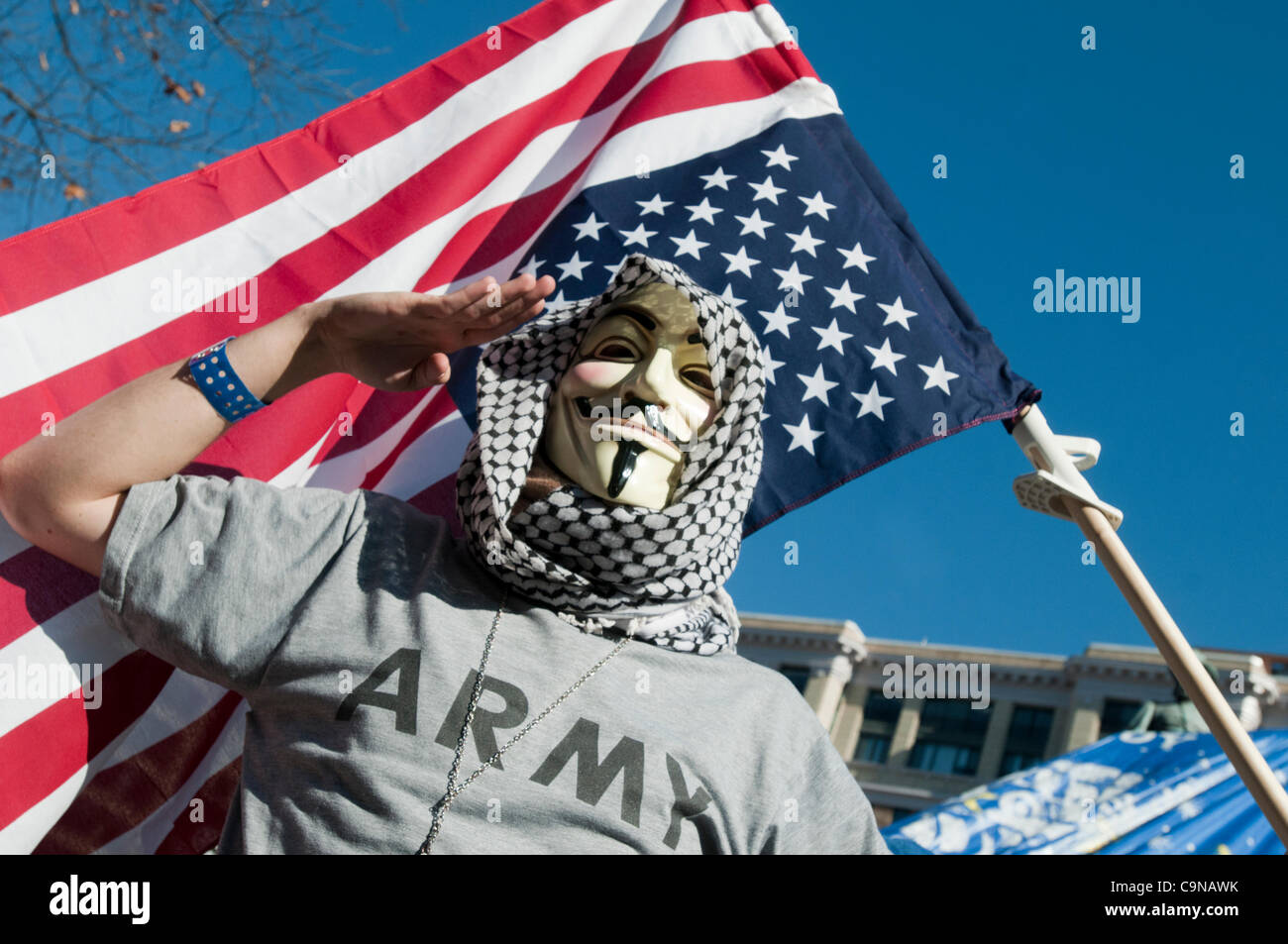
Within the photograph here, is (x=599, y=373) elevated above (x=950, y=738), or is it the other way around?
(x=599, y=373)

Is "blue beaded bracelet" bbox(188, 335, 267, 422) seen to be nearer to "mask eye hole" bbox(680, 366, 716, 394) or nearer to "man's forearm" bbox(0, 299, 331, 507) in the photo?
"man's forearm" bbox(0, 299, 331, 507)

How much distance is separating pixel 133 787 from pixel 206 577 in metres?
0.84

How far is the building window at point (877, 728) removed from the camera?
54031 millimetres

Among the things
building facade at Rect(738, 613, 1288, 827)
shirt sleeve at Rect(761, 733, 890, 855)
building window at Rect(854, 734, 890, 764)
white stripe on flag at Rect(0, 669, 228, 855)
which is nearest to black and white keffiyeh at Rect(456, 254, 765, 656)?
shirt sleeve at Rect(761, 733, 890, 855)

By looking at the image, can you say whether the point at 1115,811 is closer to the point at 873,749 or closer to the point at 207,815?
the point at 207,815

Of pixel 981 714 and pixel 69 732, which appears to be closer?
pixel 69 732

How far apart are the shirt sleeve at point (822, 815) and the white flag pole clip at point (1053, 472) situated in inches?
37.8

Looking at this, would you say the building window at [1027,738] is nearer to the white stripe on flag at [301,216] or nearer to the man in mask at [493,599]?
the white stripe on flag at [301,216]

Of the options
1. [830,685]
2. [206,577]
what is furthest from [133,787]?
[830,685]

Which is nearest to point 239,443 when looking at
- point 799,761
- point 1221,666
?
point 799,761

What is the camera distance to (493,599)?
8.98 feet

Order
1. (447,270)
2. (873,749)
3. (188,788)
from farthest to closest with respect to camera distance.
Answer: (873,749) → (447,270) → (188,788)

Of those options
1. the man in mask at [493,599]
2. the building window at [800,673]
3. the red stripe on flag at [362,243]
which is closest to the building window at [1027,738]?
the building window at [800,673]

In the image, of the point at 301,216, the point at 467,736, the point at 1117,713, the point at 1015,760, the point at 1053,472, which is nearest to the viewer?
the point at 467,736
